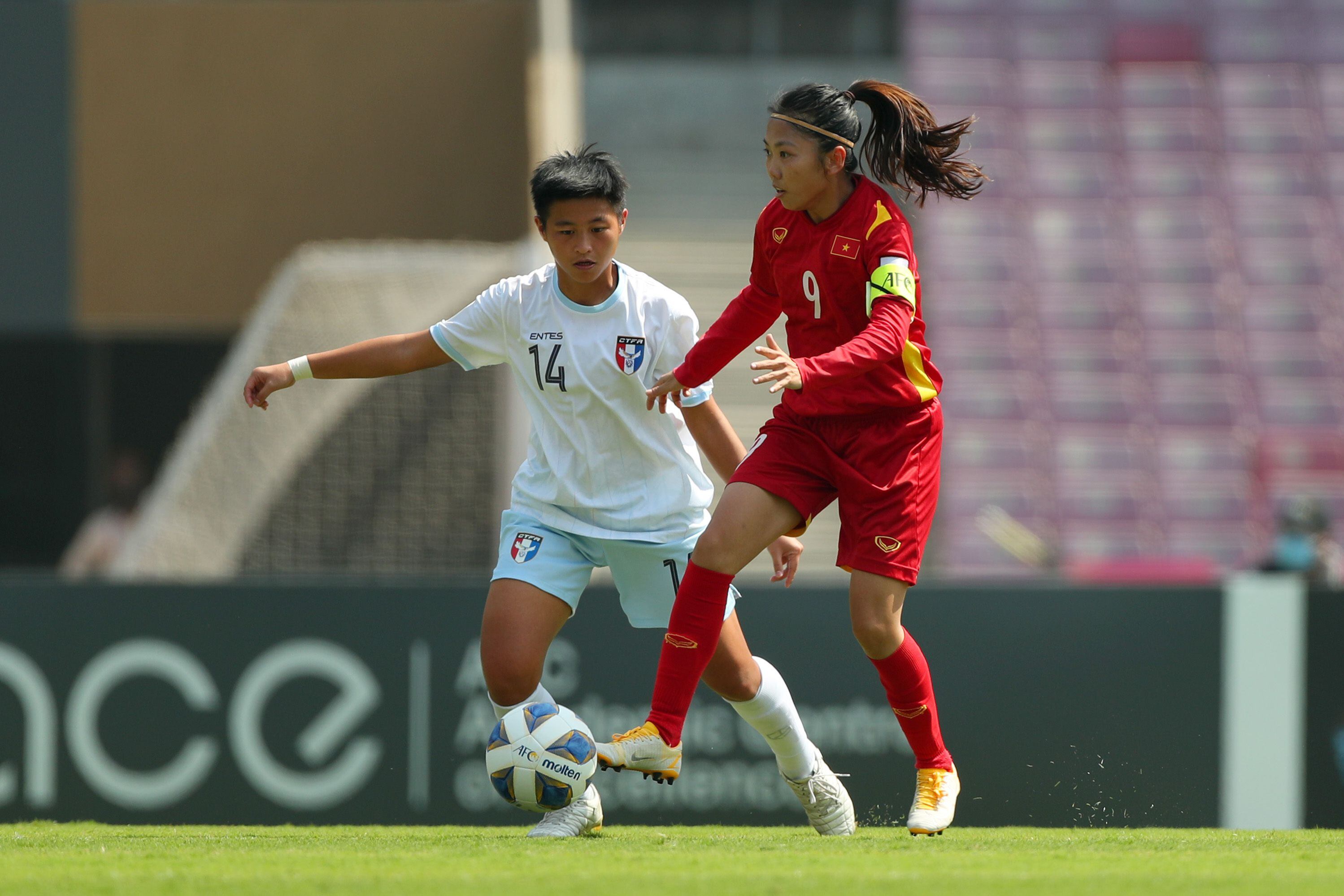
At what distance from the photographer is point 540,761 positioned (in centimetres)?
417

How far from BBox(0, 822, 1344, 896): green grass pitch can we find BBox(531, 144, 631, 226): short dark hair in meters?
1.72

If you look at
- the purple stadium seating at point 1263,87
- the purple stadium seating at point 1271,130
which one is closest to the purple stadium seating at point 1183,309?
the purple stadium seating at point 1271,130

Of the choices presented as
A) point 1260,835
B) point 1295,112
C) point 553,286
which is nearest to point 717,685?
point 553,286

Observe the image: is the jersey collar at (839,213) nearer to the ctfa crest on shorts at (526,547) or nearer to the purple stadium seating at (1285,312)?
the ctfa crest on shorts at (526,547)

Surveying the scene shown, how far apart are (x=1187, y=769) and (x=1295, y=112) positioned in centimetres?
952

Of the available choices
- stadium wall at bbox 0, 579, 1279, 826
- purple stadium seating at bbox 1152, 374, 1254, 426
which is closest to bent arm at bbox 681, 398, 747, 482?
stadium wall at bbox 0, 579, 1279, 826

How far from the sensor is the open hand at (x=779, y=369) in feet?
12.3

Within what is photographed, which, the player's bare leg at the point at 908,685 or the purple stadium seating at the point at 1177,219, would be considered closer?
the player's bare leg at the point at 908,685

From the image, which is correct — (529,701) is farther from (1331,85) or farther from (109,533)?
(1331,85)

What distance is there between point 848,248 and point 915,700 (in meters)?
1.26

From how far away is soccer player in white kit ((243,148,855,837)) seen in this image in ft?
14.3

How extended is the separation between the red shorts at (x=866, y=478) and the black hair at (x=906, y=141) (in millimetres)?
637

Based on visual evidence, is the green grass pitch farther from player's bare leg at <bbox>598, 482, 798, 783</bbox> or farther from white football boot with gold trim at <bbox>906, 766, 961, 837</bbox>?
player's bare leg at <bbox>598, 482, 798, 783</bbox>

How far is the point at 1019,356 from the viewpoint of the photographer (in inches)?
504
